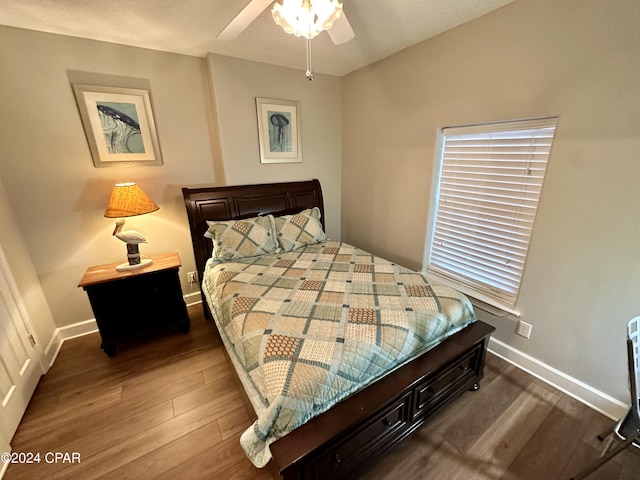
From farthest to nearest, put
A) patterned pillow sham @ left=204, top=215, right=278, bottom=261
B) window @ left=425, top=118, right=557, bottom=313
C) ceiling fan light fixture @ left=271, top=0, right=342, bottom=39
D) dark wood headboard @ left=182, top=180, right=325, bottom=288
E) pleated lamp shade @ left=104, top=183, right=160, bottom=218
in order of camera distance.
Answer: dark wood headboard @ left=182, top=180, right=325, bottom=288 → patterned pillow sham @ left=204, top=215, right=278, bottom=261 → pleated lamp shade @ left=104, top=183, right=160, bottom=218 → window @ left=425, top=118, right=557, bottom=313 → ceiling fan light fixture @ left=271, top=0, right=342, bottom=39

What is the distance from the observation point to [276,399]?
1.08m

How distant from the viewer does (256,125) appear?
2.70 meters

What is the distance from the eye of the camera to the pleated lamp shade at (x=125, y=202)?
204 cm

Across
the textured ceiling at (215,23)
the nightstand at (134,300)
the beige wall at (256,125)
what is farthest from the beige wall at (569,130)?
the nightstand at (134,300)

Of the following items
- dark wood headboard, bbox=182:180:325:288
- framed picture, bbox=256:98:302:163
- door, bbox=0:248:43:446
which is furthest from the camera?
framed picture, bbox=256:98:302:163

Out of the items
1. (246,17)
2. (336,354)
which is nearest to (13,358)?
(336,354)

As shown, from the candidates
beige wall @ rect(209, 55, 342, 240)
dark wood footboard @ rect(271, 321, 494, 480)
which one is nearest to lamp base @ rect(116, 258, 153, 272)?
beige wall @ rect(209, 55, 342, 240)

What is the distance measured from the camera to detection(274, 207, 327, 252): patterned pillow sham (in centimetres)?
257

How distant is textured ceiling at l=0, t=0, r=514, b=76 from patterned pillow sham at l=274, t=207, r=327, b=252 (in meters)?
1.49

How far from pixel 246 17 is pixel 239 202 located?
1.58 metres

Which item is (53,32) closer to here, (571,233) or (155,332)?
(155,332)

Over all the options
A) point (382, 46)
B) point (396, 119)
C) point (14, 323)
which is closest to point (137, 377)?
point (14, 323)

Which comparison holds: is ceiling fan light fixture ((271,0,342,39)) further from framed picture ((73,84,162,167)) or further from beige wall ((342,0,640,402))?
framed picture ((73,84,162,167))

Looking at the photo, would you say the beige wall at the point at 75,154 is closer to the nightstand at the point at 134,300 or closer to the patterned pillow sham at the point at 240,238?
the nightstand at the point at 134,300
